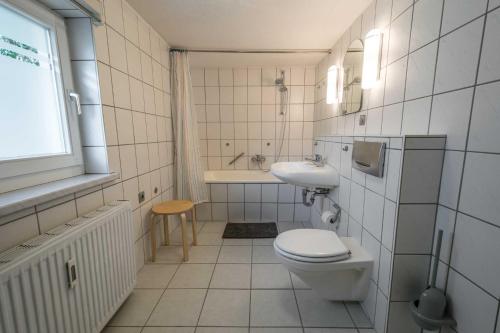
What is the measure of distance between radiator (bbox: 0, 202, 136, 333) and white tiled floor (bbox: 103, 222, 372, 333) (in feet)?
0.68

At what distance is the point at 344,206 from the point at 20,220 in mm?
1722

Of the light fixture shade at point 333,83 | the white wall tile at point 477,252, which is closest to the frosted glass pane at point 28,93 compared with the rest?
the white wall tile at point 477,252

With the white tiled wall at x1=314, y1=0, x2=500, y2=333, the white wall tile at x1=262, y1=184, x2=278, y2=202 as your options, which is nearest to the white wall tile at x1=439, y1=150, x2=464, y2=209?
the white tiled wall at x1=314, y1=0, x2=500, y2=333

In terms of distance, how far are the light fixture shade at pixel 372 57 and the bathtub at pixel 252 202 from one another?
55.9 inches

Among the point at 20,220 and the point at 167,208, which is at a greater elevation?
the point at 20,220

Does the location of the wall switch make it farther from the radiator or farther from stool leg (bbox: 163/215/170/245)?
stool leg (bbox: 163/215/170/245)

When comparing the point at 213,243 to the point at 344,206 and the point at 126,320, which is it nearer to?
the point at 126,320

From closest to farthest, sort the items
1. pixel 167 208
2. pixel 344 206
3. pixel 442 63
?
pixel 442 63, pixel 344 206, pixel 167 208

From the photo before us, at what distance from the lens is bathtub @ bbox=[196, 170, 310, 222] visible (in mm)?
2510

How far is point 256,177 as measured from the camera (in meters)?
2.86

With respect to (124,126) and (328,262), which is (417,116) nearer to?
(328,262)

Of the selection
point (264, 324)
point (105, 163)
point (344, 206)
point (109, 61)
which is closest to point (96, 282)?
point (105, 163)

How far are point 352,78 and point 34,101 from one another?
2.03 meters

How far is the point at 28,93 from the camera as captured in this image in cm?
102
